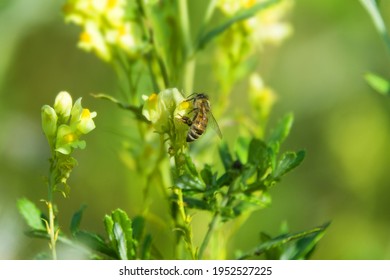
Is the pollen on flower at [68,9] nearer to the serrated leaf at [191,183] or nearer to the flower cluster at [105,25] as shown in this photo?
the flower cluster at [105,25]

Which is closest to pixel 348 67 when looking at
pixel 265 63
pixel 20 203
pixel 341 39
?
pixel 341 39

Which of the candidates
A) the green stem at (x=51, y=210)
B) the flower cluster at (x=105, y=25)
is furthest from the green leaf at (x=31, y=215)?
the flower cluster at (x=105, y=25)

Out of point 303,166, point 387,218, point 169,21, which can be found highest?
point 169,21

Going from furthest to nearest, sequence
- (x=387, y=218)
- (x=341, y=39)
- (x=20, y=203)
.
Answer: (x=341, y=39), (x=387, y=218), (x=20, y=203)

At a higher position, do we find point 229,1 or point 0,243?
point 229,1

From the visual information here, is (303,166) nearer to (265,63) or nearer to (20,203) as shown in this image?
(265,63)

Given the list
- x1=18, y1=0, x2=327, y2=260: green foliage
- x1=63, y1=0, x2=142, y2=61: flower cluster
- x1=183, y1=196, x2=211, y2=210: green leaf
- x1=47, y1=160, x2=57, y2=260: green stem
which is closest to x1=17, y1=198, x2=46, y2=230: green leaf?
x1=18, y1=0, x2=327, y2=260: green foliage
